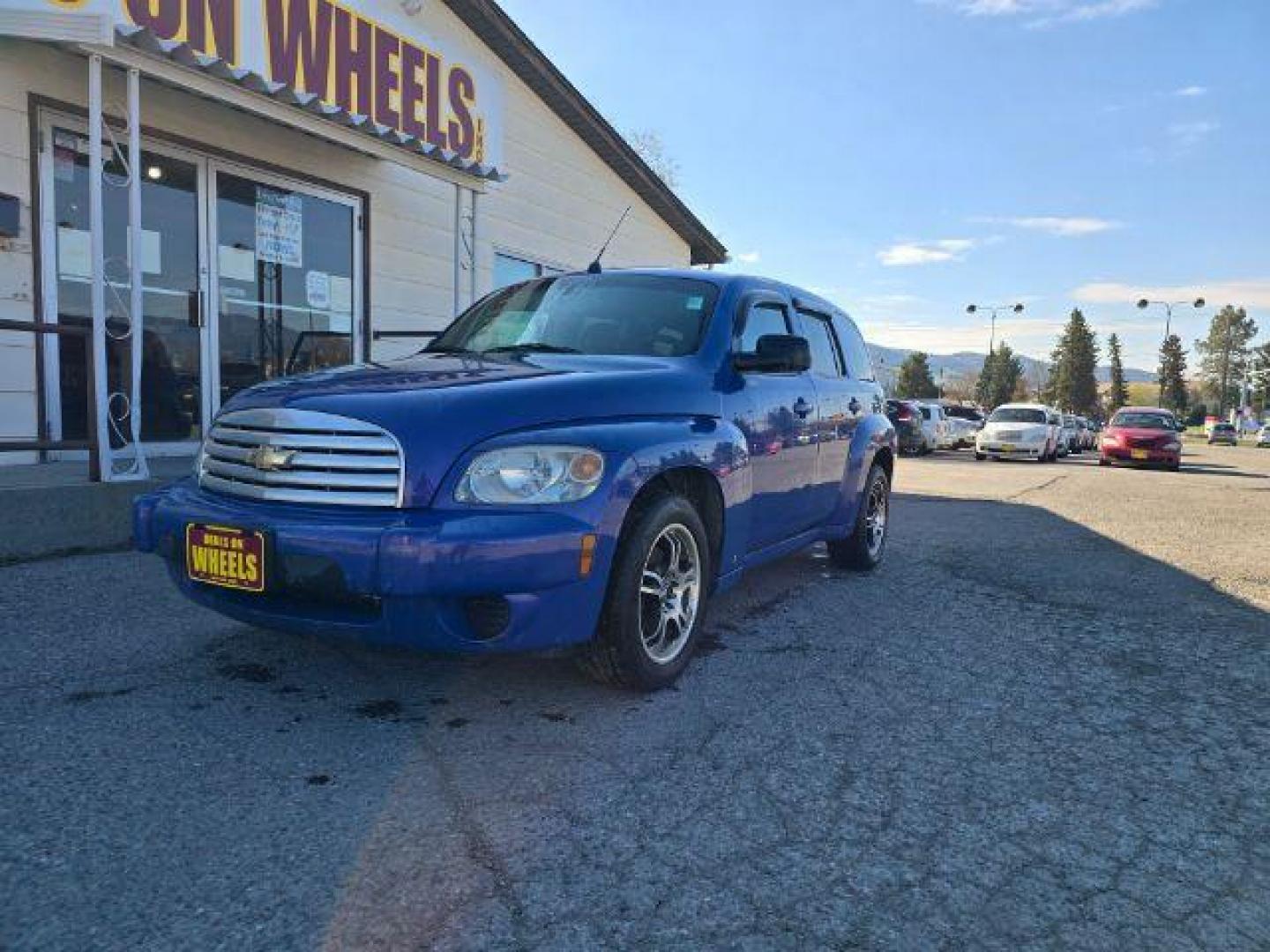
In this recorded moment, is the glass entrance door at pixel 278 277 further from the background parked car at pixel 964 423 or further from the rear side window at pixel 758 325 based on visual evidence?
the background parked car at pixel 964 423

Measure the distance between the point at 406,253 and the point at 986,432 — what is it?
18.6 meters

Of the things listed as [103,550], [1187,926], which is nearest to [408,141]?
[103,550]

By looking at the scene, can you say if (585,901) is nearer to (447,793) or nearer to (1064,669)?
(447,793)

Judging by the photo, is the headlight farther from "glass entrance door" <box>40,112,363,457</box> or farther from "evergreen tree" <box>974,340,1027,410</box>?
"evergreen tree" <box>974,340,1027,410</box>

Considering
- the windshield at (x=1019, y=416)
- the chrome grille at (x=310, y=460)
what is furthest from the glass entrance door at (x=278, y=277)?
the windshield at (x=1019, y=416)

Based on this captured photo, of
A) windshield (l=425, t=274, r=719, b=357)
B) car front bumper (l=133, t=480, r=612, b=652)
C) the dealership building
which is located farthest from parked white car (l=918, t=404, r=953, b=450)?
car front bumper (l=133, t=480, r=612, b=652)

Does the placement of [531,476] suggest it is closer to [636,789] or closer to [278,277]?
[636,789]

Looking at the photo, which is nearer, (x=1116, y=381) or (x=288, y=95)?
(x=288, y=95)

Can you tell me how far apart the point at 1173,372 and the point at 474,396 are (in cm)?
12484

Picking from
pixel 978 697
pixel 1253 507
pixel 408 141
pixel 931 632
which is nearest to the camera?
pixel 978 697

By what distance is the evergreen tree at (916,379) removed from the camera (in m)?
81.1

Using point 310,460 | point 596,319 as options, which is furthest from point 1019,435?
point 310,460

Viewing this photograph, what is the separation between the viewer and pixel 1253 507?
11.9 m

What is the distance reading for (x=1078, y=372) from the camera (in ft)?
331
